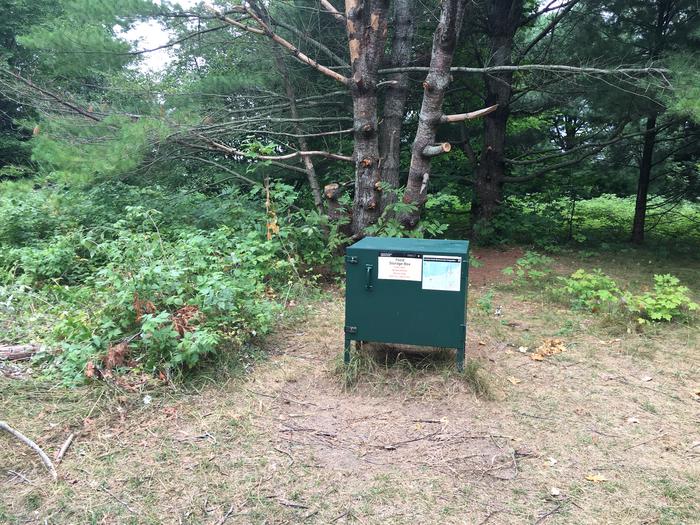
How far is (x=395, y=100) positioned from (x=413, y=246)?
4656mm

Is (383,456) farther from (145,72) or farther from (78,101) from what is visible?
(145,72)

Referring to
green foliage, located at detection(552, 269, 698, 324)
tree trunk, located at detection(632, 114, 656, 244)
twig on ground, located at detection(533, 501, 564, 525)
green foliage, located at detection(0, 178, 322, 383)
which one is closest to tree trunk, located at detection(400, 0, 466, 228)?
green foliage, located at detection(0, 178, 322, 383)

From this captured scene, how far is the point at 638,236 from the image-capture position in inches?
370

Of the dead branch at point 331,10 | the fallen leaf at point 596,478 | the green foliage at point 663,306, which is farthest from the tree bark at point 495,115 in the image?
the fallen leaf at point 596,478

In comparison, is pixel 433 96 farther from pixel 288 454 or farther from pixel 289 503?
pixel 289 503

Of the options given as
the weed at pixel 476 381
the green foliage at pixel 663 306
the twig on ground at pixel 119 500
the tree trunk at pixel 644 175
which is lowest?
the twig on ground at pixel 119 500

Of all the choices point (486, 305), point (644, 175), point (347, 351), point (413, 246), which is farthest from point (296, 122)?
point (644, 175)

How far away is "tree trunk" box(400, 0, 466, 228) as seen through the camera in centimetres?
629

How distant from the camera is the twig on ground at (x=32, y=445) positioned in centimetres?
269

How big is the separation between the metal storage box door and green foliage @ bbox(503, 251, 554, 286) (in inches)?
125

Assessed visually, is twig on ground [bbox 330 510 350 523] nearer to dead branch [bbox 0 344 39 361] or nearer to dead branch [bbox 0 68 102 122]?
dead branch [bbox 0 344 39 361]

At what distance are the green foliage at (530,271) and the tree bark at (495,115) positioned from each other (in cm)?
176

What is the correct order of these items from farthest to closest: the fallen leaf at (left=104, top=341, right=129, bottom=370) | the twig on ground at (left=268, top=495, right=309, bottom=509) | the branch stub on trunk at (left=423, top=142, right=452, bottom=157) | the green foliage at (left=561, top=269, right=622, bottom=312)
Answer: the branch stub on trunk at (left=423, top=142, right=452, bottom=157) < the green foliage at (left=561, top=269, right=622, bottom=312) < the fallen leaf at (left=104, top=341, right=129, bottom=370) < the twig on ground at (left=268, top=495, right=309, bottom=509)

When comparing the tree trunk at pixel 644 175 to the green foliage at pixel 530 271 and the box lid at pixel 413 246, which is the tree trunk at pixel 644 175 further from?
the box lid at pixel 413 246
